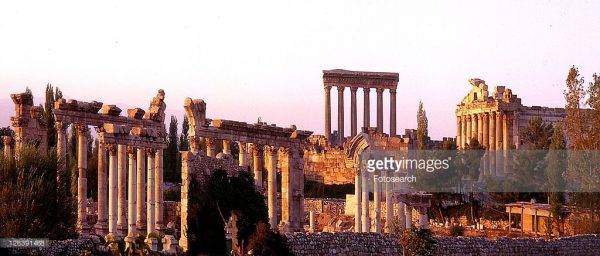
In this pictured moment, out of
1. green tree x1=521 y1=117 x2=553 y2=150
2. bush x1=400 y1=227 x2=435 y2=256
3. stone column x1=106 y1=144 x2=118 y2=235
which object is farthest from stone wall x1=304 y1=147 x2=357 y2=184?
bush x1=400 y1=227 x2=435 y2=256

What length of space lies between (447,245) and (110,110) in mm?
11456

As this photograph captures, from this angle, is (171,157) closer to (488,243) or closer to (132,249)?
(488,243)

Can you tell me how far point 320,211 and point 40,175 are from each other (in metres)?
30.2

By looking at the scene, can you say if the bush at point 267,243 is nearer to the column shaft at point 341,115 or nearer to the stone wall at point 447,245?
the stone wall at point 447,245

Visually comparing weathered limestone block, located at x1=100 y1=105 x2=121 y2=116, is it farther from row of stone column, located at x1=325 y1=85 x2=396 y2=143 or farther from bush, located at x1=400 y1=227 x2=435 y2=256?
row of stone column, located at x1=325 y1=85 x2=396 y2=143

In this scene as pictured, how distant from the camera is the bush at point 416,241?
115ft

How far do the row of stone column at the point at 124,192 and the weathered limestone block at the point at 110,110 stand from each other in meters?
0.83

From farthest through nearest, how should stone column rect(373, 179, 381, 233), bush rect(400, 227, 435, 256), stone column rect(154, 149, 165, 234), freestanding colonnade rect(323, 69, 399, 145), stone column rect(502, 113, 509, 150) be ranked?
freestanding colonnade rect(323, 69, 399, 145) → stone column rect(502, 113, 509, 150) → stone column rect(373, 179, 381, 233) → stone column rect(154, 149, 165, 234) → bush rect(400, 227, 435, 256)

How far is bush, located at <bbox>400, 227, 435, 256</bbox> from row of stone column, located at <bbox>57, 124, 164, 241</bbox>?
7247 mm

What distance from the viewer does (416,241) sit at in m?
35.0

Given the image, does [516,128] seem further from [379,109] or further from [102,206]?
[102,206]

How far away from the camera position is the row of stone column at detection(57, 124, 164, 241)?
Result: 118 feet

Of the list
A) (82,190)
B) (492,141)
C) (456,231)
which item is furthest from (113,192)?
(492,141)

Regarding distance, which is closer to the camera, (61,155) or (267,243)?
(267,243)
